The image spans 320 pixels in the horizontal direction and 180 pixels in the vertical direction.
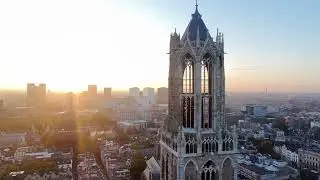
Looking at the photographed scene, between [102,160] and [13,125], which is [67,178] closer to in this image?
[102,160]

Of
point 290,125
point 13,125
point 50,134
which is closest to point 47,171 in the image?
point 50,134

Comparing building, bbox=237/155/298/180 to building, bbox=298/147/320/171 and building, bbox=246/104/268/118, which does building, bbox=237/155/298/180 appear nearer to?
building, bbox=298/147/320/171

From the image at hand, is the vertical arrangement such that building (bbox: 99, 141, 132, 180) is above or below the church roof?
below

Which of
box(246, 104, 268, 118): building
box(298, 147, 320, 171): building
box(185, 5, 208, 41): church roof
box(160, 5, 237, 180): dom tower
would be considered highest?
box(185, 5, 208, 41): church roof

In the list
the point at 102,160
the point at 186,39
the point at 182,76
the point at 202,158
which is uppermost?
the point at 186,39

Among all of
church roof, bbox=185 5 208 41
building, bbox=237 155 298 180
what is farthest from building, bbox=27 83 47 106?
church roof, bbox=185 5 208 41

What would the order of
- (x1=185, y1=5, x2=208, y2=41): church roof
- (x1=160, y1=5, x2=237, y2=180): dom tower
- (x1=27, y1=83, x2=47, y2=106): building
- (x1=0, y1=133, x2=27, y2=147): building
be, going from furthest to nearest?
(x1=27, y1=83, x2=47, y2=106): building, (x1=0, y1=133, x2=27, y2=147): building, (x1=185, y1=5, x2=208, y2=41): church roof, (x1=160, y1=5, x2=237, y2=180): dom tower
